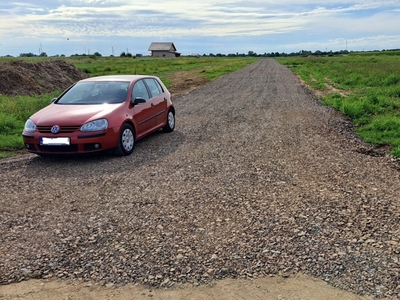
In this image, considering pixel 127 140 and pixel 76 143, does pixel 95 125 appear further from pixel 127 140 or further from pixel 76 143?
pixel 127 140

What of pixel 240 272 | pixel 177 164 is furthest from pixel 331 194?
pixel 177 164

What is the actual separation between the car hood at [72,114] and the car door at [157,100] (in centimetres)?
151

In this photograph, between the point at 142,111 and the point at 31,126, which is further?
the point at 142,111

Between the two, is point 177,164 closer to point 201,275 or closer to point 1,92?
point 201,275

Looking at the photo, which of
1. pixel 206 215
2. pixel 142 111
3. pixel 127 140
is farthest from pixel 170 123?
pixel 206 215

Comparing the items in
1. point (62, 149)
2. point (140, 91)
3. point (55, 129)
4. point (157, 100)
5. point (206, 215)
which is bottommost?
point (206, 215)

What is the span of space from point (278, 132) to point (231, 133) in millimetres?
1183

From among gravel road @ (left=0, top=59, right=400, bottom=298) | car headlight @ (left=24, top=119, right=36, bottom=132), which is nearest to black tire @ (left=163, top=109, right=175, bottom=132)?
gravel road @ (left=0, top=59, right=400, bottom=298)

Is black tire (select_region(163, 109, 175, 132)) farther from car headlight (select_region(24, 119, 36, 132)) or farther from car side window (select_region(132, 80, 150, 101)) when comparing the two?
car headlight (select_region(24, 119, 36, 132))

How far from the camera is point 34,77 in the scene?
23.1 meters

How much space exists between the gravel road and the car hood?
0.78 m

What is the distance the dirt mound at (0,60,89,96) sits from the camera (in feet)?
66.4

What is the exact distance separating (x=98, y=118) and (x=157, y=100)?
2.33 m

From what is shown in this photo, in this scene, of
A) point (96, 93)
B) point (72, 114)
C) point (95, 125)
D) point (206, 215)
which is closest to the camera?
point (206, 215)
